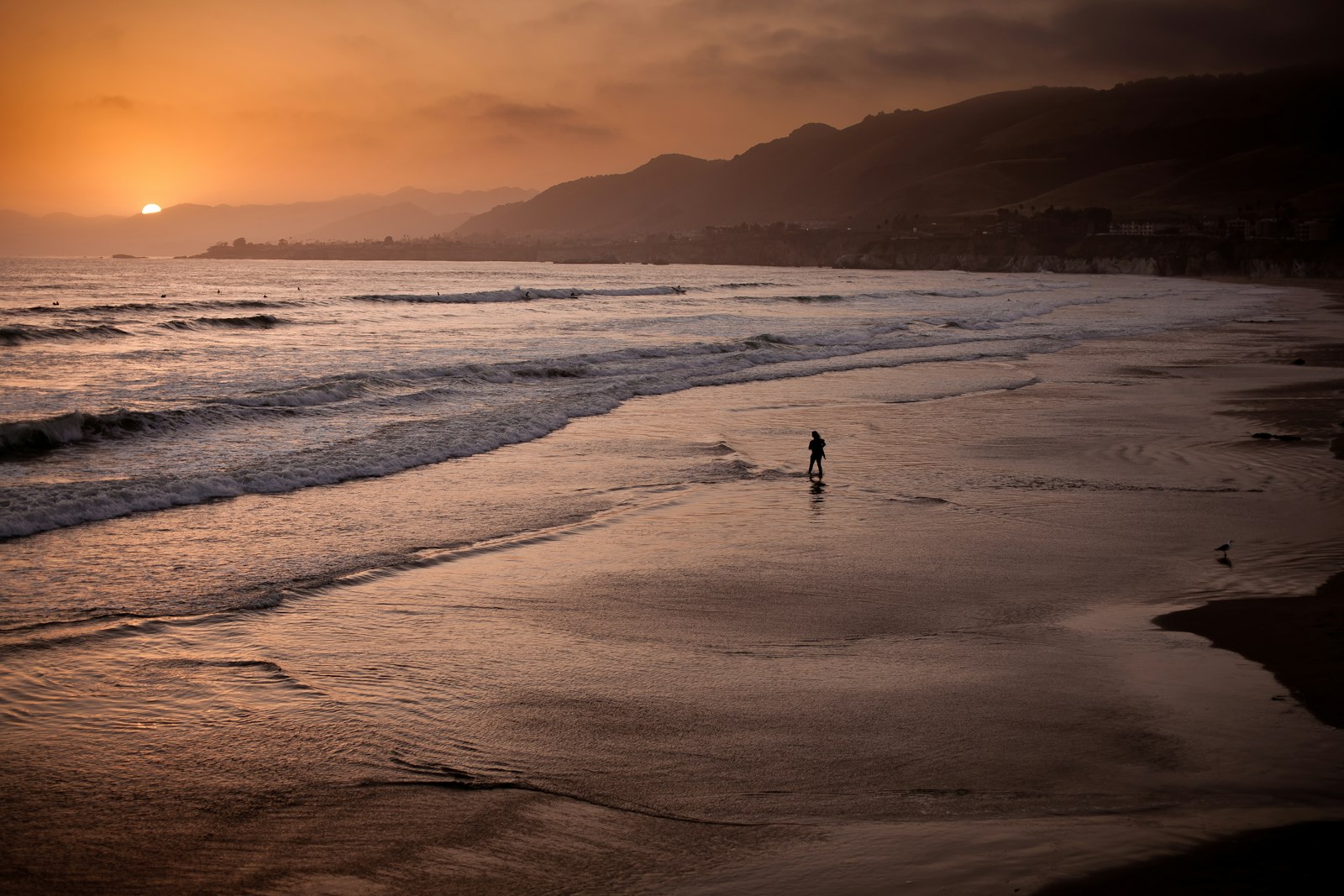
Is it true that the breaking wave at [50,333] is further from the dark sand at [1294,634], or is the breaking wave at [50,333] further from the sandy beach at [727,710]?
the dark sand at [1294,634]

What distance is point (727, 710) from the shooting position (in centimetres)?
726

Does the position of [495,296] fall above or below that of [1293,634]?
above

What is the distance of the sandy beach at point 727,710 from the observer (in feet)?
17.6

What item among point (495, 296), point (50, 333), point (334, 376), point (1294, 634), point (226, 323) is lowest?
point (1294, 634)

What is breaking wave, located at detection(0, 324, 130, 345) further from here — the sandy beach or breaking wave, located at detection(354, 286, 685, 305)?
the sandy beach

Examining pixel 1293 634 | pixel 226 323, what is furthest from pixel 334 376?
pixel 1293 634

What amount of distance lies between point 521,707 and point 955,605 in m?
4.61

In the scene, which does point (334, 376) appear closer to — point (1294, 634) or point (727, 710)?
point (727, 710)

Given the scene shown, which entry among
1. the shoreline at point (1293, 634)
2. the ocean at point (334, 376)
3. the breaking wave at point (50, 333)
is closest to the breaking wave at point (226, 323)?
the ocean at point (334, 376)

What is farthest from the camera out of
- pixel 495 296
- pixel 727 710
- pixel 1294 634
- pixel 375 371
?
pixel 495 296

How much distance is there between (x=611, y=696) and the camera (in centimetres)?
753

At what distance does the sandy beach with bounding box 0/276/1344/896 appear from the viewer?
5.36 metres

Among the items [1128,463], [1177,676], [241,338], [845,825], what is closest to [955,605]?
[1177,676]

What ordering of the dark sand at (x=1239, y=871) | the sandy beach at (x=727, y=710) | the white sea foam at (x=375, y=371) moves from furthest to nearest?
the white sea foam at (x=375, y=371), the sandy beach at (x=727, y=710), the dark sand at (x=1239, y=871)
